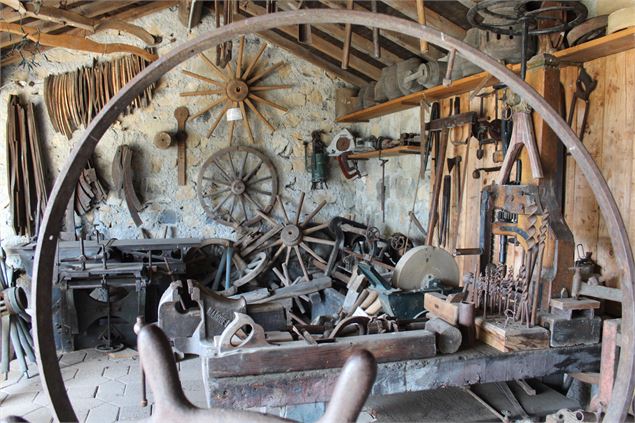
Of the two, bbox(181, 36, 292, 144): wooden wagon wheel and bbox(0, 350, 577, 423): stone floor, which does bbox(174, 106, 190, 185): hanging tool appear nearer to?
bbox(181, 36, 292, 144): wooden wagon wheel

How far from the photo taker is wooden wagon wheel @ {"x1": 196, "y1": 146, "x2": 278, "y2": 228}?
5.53m

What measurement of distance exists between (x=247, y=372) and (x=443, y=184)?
2.67 m

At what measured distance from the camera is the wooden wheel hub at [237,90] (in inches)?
214

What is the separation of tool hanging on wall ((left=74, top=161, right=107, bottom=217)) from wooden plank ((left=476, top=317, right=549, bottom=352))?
4.61m

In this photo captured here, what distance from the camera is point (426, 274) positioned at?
8.88 ft

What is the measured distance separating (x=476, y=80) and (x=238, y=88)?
318cm

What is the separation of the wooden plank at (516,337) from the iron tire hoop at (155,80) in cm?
78

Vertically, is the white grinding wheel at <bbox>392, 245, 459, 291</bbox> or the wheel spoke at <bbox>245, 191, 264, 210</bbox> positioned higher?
the wheel spoke at <bbox>245, 191, 264, 210</bbox>

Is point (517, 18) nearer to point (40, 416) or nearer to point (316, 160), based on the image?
point (316, 160)

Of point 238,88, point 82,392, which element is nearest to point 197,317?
point 82,392

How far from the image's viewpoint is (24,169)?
497cm

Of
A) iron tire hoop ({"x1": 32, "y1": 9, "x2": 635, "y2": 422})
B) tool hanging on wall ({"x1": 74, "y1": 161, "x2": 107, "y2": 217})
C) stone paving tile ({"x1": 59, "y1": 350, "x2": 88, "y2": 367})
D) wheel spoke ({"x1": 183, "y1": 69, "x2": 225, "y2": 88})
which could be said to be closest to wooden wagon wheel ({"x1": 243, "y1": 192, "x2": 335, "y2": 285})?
wheel spoke ({"x1": 183, "y1": 69, "x2": 225, "y2": 88})

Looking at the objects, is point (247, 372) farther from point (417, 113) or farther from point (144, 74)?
point (417, 113)

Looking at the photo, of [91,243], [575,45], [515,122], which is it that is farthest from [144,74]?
[91,243]
